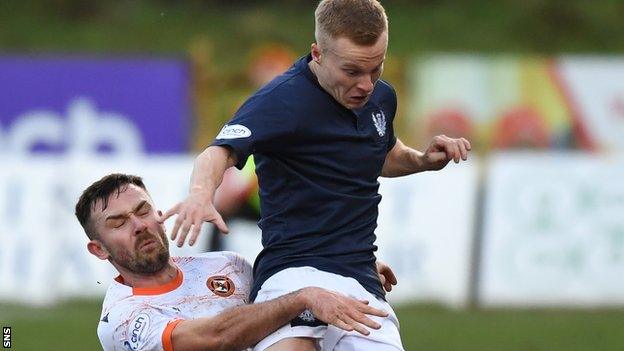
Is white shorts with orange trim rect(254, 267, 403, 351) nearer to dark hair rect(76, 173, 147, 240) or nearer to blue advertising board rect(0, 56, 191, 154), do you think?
dark hair rect(76, 173, 147, 240)

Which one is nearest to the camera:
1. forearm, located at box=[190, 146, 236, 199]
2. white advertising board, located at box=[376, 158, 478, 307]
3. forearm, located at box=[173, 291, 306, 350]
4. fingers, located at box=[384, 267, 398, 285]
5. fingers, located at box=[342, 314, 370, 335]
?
forearm, located at box=[190, 146, 236, 199]

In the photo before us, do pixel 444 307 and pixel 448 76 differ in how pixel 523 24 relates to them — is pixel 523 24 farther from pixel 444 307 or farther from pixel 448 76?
pixel 444 307

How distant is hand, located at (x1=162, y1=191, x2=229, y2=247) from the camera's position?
211 inches

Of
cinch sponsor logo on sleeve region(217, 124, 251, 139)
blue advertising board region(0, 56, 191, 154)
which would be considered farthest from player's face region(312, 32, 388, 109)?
blue advertising board region(0, 56, 191, 154)

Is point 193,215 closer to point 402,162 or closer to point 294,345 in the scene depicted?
point 294,345

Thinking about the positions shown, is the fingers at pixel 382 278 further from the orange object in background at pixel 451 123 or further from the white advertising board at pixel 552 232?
the orange object in background at pixel 451 123

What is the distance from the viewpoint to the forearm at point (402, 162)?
6.87 metres

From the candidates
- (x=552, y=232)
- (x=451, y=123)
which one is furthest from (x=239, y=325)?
(x=451, y=123)

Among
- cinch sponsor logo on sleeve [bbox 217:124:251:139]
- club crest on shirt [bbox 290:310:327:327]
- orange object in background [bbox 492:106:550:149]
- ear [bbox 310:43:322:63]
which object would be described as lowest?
orange object in background [bbox 492:106:550:149]

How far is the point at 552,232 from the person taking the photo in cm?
1550

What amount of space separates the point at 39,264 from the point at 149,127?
286cm

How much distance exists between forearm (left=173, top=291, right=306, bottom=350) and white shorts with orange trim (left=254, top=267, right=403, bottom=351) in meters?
0.06

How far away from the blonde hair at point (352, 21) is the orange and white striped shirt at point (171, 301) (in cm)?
138

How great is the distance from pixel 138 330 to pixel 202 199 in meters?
1.23
